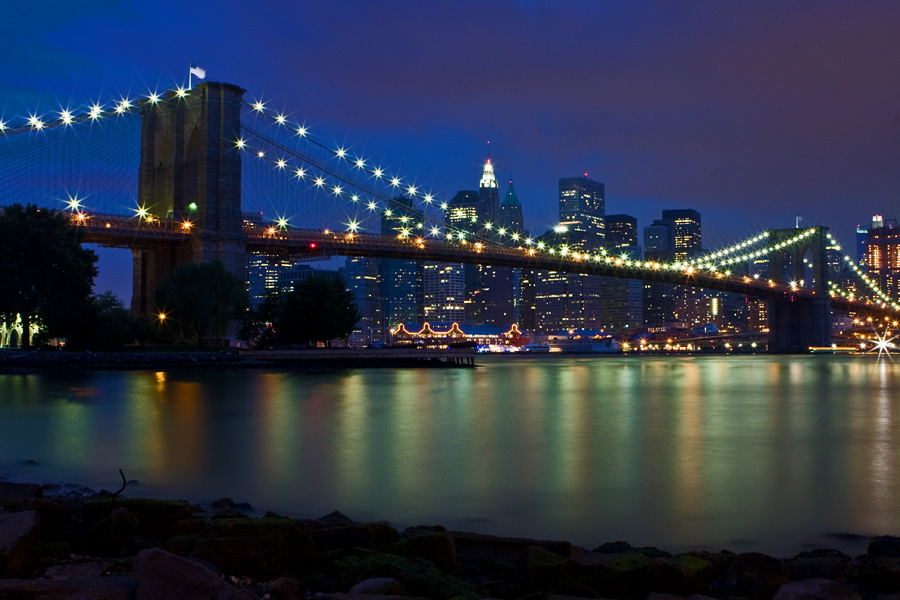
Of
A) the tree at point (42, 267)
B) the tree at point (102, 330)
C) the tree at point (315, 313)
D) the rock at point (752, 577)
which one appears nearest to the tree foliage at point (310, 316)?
the tree at point (315, 313)

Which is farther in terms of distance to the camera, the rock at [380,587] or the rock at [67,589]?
the rock at [380,587]

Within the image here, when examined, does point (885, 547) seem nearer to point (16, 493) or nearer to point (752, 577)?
point (752, 577)

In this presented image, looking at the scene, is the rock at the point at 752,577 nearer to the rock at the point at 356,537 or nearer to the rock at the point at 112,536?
the rock at the point at 356,537

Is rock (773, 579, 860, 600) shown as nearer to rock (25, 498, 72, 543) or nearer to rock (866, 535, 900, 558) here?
rock (866, 535, 900, 558)

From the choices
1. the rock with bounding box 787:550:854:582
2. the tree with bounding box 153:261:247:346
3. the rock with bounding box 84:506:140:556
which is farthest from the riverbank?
the rock with bounding box 787:550:854:582

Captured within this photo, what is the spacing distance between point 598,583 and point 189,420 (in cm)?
1589

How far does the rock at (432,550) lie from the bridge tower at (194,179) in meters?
41.6

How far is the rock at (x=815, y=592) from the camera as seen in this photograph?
5.24 meters

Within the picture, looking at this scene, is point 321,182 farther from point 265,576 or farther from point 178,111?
point 265,576

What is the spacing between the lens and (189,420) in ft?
65.6

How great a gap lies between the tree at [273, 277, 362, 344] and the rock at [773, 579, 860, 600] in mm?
45671

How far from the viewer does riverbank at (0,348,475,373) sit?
39.2 meters

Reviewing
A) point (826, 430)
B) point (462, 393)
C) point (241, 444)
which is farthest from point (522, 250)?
point (241, 444)

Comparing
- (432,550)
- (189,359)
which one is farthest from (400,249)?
(432,550)
